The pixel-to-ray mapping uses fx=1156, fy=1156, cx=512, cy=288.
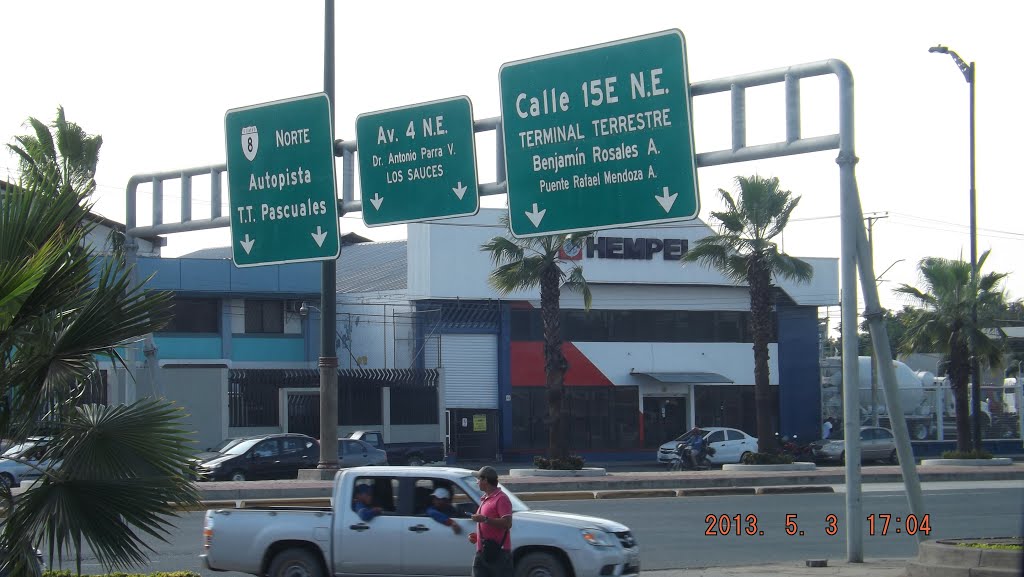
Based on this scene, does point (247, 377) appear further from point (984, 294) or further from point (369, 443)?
point (984, 294)

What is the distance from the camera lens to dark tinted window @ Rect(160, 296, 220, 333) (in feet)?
148

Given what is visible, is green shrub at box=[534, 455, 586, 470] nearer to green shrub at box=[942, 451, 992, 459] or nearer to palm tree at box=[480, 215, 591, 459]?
palm tree at box=[480, 215, 591, 459]

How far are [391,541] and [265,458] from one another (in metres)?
20.7

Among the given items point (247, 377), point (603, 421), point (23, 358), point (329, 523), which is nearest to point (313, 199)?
point (329, 523)

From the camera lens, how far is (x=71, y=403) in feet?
28.9

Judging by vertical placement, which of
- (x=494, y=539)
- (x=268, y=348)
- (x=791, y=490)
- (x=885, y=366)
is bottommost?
(x=791, y=490)

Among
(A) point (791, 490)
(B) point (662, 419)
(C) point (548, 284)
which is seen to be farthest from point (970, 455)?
(C) point (548, 284)

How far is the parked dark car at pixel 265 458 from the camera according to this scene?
1211 inches

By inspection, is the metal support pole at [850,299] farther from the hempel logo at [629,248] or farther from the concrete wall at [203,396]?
the hempel logo at [629,248]

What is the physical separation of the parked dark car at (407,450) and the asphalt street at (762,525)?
1353cm

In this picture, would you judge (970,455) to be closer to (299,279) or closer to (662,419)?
(662,419)

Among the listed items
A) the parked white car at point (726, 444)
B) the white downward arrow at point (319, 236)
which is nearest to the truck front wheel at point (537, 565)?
the white downward arrow at point (319, 236)

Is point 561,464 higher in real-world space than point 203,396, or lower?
lower

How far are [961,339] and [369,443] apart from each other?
19.9 meters
